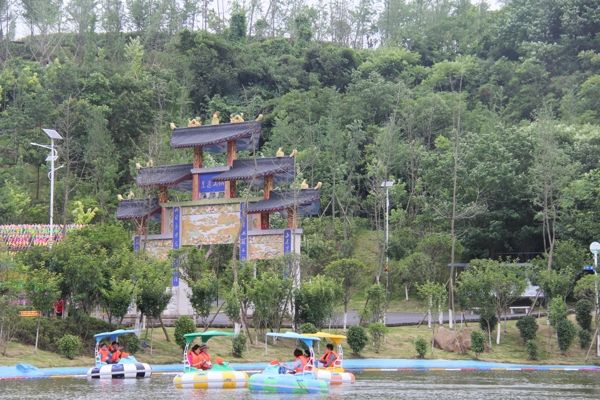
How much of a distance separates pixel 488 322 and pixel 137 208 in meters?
19.3

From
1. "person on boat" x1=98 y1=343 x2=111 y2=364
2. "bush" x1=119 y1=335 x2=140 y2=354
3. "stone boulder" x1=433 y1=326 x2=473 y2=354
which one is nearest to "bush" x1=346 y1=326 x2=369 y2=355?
"stone boulder" x1=433 y1=326 x2=473 y2=354

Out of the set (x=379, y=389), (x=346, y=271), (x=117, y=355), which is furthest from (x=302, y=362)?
(x=346, y=271)

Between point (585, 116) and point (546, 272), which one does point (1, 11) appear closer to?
point (585, 116)

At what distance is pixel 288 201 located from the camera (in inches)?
1917

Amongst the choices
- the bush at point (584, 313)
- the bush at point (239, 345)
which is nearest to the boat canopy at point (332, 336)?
the bush at point (239, 345)

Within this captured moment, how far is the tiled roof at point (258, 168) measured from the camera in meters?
49.2

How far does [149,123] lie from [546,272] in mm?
39548

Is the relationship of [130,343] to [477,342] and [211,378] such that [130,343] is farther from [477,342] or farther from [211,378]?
[477,342]

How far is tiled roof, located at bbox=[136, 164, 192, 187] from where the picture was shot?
50781 millimetres

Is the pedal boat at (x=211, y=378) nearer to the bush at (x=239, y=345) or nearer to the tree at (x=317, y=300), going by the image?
the bush at (x=239, y=345)

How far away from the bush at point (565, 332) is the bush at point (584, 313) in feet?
3.77

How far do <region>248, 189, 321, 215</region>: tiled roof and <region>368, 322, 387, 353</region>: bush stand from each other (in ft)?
25.4

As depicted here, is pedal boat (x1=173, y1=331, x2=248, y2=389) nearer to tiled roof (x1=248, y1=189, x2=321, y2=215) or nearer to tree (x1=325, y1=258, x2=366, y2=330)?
tree (x1=325, y1=258, x2=366, y2=330)

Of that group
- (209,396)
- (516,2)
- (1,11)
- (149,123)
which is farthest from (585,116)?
(1,11)
